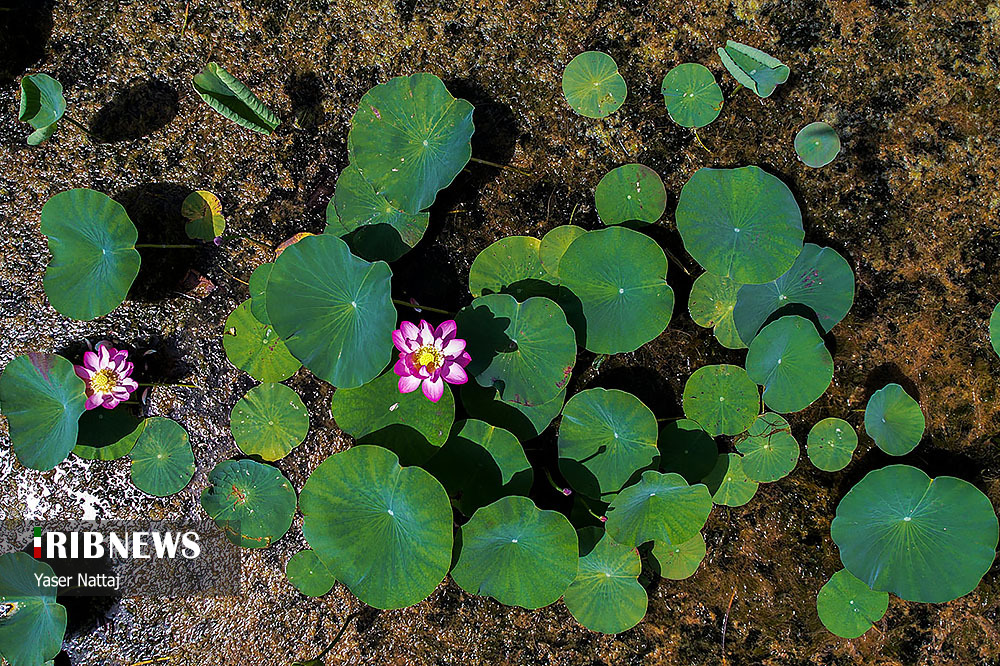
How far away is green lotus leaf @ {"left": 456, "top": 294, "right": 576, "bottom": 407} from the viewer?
1980 millimetres

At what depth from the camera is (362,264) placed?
6.27 ft

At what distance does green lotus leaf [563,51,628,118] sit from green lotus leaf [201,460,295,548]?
169 cm

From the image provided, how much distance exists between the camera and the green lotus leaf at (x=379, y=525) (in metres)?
1.91

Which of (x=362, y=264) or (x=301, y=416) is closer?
(x=362, y=264)

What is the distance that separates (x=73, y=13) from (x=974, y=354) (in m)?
3.53

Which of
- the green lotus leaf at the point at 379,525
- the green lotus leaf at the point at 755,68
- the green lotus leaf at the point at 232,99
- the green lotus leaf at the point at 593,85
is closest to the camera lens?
the green lotus leaf at the point at 379,525

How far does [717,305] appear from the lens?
2.16m

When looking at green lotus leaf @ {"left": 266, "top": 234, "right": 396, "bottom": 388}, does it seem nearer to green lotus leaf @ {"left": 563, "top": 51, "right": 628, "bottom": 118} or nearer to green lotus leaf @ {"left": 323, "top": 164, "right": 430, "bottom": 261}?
green lotus leaf @ {"left": 323, "top": 164, "right": 430, "bottom": 261}

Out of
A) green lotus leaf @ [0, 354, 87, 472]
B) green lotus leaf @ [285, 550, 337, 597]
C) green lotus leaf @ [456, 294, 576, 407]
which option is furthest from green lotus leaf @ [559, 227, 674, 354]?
green lotus leaf @ [0, 354, 87, 472]

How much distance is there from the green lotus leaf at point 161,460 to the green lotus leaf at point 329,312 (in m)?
0.70

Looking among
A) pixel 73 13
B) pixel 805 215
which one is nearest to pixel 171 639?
pixel 73 13

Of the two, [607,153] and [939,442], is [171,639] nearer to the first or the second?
[607,153]

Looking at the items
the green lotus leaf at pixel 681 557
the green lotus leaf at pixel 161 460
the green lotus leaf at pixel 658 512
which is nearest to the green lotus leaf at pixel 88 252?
the green lotus leaf at pixel 161 460

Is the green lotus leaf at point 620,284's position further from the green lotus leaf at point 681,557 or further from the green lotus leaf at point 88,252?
the green lotus leaf at point 88,252
